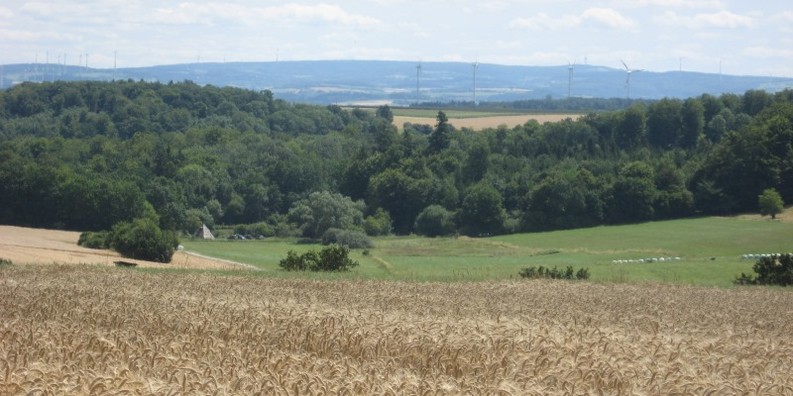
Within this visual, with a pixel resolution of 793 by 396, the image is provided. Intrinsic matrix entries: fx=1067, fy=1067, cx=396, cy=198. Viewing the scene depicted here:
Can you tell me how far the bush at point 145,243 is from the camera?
200ft

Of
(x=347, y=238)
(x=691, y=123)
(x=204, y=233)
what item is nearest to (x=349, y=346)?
(x=347, y=238)

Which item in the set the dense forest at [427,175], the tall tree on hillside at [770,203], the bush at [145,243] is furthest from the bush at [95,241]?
the tall tree on hillside at [770,203]

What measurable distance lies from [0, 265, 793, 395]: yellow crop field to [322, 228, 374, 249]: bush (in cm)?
6417

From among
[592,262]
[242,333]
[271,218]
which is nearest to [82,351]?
[242,333]

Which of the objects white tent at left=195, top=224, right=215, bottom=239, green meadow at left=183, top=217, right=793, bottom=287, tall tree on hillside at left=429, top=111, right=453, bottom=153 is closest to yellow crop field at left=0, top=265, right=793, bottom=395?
green meadow at left=183, top=217, right=793, bottom=287

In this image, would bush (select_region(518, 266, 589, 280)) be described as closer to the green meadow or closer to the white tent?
the green meadow

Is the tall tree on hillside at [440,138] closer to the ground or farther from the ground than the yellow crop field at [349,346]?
farther from the ground

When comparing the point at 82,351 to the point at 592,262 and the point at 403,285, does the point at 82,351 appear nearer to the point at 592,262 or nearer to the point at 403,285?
the point at 403,285

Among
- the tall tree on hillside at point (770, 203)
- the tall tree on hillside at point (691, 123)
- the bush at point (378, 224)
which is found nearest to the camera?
the tall tree on hillside at point (770, 203)

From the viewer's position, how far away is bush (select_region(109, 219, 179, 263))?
61062 millimetres

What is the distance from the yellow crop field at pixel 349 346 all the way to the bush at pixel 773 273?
1669cm

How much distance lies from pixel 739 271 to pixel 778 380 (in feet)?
146

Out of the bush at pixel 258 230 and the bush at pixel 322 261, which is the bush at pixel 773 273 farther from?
the bush at pixel 258 230

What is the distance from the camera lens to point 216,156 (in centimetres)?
14850
